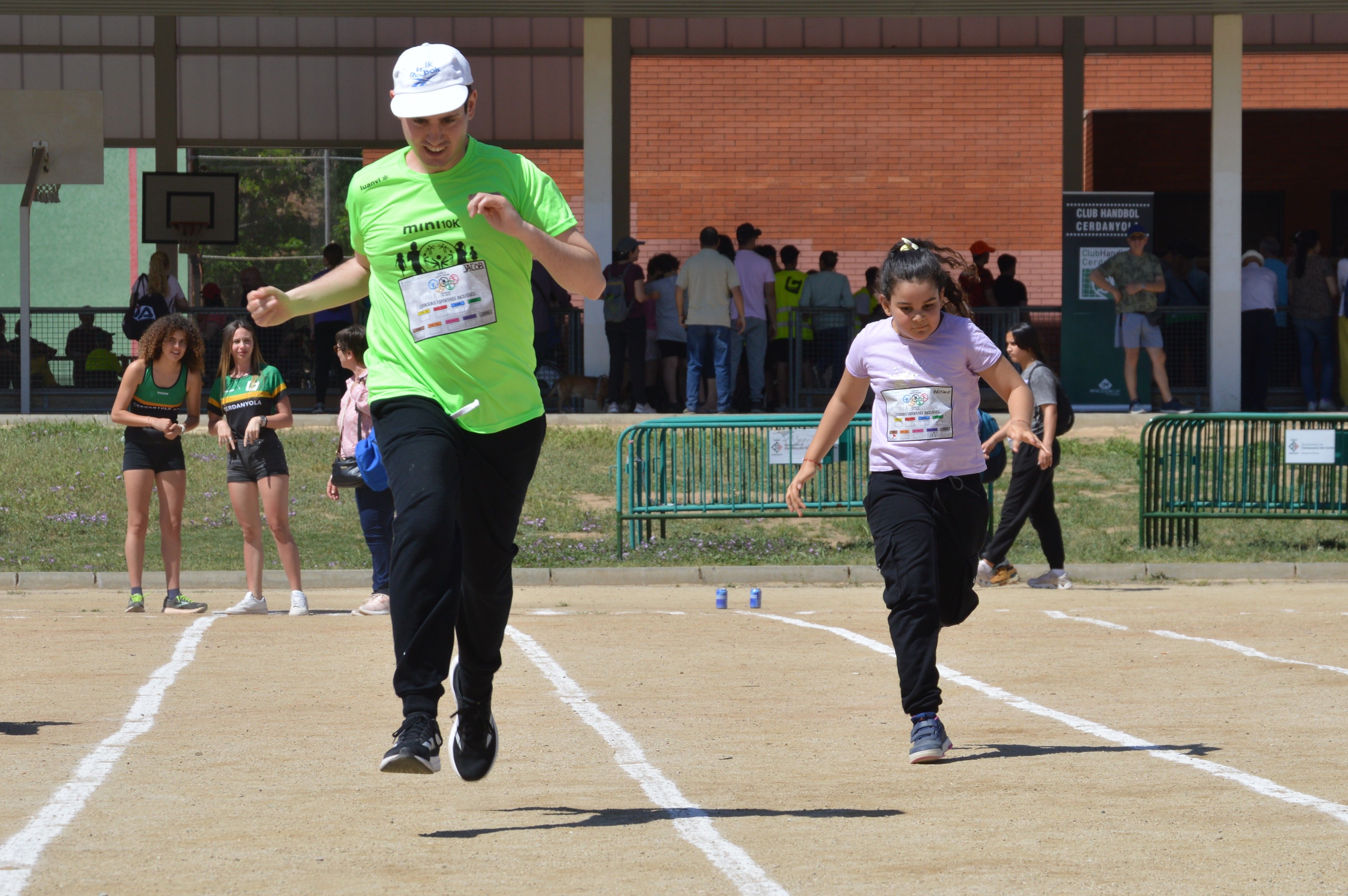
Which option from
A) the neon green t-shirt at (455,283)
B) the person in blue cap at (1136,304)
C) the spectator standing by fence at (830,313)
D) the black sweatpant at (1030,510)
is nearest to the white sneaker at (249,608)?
the black sweatpant at (1030,510)

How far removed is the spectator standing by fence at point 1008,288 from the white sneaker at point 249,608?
44.2 feet

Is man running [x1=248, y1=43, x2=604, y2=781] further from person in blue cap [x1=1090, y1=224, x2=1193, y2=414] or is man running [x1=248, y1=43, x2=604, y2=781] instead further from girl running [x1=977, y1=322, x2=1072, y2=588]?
person in blue cap [x1=1090, y1=224, x2=1193, y2=414]

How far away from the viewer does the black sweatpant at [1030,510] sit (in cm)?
1341

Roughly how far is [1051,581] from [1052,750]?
7553mm

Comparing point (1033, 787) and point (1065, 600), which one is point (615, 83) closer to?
point (1065, 600)

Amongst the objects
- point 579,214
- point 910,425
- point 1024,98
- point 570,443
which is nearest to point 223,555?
point 570,443

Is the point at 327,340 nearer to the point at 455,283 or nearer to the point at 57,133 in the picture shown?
the point at 57,133

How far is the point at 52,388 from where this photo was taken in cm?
2212

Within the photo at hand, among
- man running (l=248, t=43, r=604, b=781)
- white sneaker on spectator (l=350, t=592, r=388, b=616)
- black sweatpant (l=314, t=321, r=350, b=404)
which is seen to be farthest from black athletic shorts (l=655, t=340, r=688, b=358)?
man running (l=248, t=43, r=604, b=781)

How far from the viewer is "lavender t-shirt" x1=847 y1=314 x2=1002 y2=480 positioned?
6699mm

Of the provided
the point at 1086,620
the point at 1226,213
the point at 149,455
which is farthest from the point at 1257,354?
the point at 149,455

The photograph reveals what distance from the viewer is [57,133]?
23.5 m

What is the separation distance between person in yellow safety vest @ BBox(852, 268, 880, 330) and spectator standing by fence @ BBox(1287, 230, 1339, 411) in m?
5.26

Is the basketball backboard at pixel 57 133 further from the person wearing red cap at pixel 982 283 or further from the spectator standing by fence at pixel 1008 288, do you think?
the spectator standing by fence at pixel 1008 288
